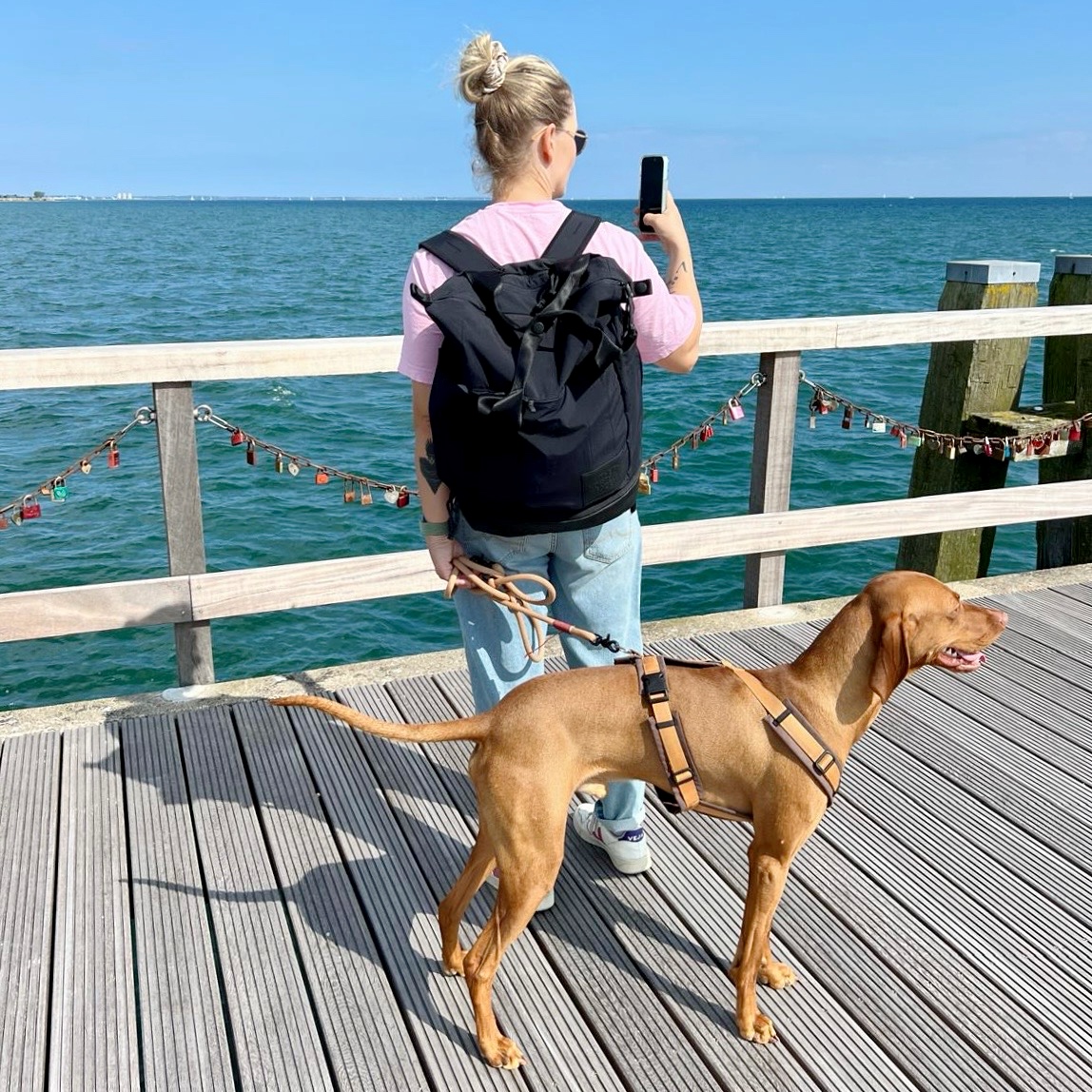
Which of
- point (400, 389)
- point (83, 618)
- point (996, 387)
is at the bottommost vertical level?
point (400, 389)

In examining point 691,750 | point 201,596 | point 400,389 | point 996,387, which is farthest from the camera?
point 400,389

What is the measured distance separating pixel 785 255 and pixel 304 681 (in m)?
59.1

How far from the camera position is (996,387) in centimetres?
593

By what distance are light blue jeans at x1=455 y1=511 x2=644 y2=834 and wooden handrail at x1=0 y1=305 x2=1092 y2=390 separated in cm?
128

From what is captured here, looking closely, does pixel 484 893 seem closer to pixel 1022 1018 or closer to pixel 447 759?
→ pixel 447 759

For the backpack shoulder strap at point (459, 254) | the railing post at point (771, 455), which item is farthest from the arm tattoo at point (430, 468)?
the railing post at point (771, 455)

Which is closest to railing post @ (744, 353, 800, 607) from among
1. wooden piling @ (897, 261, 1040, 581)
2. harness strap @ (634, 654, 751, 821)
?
wooden piling @ (897, 261, 1040, 581)

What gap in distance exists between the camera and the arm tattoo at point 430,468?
2547mm

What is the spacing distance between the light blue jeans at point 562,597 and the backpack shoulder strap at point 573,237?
63 centimetres

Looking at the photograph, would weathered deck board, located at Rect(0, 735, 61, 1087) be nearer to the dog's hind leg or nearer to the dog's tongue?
the dog's hind leg

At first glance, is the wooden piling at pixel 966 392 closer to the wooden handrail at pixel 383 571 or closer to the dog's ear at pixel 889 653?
the wooden handrail at pixel 383 571

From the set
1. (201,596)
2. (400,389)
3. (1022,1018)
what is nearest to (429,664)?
(201,596)

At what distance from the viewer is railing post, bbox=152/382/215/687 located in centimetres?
369

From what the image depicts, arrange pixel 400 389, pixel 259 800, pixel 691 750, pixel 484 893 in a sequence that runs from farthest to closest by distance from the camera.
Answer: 1. pixel 400 389
2. pixel 259 800
3. pixel 484 893
4. pixel 691 750
